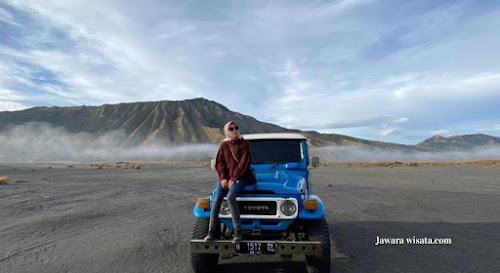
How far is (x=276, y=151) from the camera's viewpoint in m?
7.01

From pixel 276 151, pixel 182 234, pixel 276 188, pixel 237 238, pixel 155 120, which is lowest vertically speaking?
pixel 182 234

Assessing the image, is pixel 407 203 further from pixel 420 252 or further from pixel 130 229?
pixel 130 229

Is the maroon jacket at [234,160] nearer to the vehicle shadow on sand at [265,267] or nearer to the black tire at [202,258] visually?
the black tire at [202,258]

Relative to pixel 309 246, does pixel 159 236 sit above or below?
below

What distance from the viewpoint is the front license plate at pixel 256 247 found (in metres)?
4.65

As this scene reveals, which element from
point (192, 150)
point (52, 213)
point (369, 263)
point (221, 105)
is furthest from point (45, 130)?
point (369, 263)

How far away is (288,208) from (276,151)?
6.72 ft

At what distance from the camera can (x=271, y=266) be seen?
18.9 feet

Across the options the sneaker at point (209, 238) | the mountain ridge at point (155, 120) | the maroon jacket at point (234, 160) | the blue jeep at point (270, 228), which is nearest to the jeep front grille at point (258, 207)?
the blue jeep at point (270, 228)

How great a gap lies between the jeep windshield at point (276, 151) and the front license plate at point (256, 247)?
2379 mm

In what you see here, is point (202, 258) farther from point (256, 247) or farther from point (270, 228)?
point (270, 228)

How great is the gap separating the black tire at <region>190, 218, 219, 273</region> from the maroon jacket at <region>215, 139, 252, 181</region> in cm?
76

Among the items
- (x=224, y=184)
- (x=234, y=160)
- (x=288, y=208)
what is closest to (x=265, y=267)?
(x=288, y=208)

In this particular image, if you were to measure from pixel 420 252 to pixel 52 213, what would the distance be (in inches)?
411
